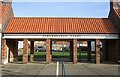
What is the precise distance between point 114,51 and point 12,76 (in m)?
19.4

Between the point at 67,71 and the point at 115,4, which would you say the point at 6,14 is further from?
the point at 115,4

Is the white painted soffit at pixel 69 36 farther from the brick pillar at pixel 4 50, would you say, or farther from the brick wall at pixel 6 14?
the brick wall at pixel 6 14

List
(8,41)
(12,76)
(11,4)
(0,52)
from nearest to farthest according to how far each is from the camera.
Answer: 1. (12,76)
2. (0,52)
3. (8,41)
4. (11,4)

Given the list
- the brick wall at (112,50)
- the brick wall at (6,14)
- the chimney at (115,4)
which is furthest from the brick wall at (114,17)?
the brick wall at (6,14)

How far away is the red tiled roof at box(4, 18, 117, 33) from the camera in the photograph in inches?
1235

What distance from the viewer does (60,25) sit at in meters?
33.0

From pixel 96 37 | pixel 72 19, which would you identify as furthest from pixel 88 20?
pixel 96 37

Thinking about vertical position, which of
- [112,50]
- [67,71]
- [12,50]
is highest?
[12,50]

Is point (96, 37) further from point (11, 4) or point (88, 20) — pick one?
point (11, 4)

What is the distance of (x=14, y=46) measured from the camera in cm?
3659

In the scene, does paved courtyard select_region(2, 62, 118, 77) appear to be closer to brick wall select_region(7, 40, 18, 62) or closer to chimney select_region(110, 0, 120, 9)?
brick wall select_region(7, 40, 18, 62)

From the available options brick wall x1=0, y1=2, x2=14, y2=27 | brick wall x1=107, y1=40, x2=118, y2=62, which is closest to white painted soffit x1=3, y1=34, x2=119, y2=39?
brick wall x1=107, y1=40, x2=118, y2=62

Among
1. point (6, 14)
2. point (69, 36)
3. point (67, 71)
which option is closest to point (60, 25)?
point (69, 36)

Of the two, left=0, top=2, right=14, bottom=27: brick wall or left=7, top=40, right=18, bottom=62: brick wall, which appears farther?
left=7, top=40, right=18, bottom=62: brick wall
